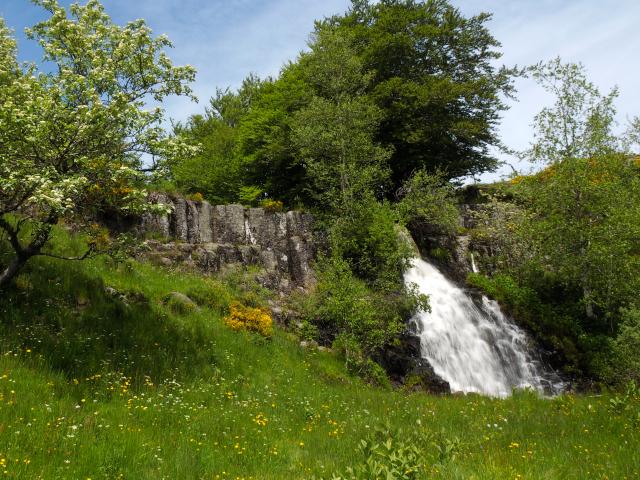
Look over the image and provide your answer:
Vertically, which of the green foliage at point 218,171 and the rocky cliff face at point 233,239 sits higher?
the green foliage at point 218,171

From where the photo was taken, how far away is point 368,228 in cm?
2616

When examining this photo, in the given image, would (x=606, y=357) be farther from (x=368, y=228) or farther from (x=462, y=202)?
(x=462, y=202)

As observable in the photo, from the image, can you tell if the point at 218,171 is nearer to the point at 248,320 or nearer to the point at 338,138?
the point at 338,138

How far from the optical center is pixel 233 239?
25.4 meters

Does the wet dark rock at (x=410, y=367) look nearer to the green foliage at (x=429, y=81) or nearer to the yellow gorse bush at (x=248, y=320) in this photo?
the yellow gorse bush at (x=248, y=320)

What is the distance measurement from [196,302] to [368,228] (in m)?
11.4

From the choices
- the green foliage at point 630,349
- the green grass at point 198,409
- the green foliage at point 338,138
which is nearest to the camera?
the green grass at point 198,409

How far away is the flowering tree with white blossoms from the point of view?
1030cm

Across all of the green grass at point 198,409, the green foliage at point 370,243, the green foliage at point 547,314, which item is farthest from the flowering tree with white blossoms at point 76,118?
the green foliage at point 547,314

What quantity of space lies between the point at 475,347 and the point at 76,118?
21.8m

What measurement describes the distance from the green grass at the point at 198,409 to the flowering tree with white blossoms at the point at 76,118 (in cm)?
287

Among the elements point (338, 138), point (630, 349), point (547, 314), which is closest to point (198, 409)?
point (630, 349)

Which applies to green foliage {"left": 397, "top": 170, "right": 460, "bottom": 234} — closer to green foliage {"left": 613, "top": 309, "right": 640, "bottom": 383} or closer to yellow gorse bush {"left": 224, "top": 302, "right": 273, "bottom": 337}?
green foliage {"left": 613, "top": 309, "right": 640, "bottom": 383}

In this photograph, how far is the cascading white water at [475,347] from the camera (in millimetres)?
23062
